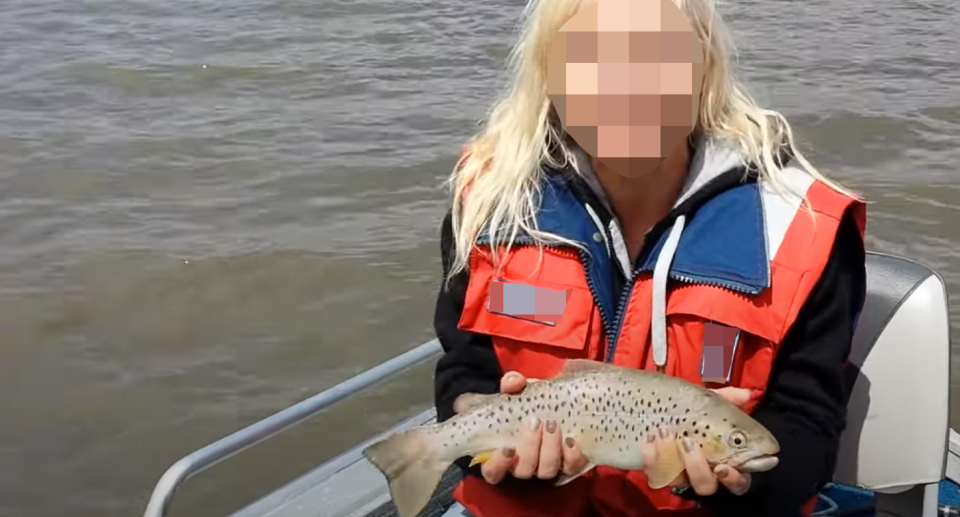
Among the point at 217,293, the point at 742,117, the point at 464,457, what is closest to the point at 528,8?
the point at 742,117

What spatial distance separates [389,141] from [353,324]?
269 cm

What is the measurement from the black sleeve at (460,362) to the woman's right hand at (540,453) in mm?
205

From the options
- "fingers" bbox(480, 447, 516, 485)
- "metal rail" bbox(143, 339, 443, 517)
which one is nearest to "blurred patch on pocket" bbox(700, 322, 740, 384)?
"fingers" bbox(480, 447, 516, 485)

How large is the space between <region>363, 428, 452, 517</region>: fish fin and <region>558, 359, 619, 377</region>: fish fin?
32 centimetres

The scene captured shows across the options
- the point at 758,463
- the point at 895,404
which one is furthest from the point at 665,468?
the point at 895,404

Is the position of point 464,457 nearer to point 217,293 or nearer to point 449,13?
point 217,293

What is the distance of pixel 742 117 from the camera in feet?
7.69

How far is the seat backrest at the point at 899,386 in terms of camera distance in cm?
231

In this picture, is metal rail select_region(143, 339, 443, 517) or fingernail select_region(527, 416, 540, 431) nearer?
fingernail select_region(527, 416, 540, 431)

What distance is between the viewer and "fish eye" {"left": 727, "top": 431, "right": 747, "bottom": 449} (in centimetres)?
199

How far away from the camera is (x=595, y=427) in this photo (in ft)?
6.76

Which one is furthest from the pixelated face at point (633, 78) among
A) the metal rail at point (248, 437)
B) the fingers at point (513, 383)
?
the metal rail at point (248, 437)

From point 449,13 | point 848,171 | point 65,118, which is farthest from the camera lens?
point 449,13

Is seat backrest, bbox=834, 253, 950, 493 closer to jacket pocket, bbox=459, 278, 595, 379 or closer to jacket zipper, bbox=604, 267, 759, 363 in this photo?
jacket zipper, bbox=604, 267, 759, 363
